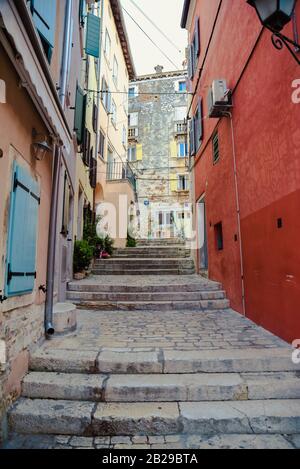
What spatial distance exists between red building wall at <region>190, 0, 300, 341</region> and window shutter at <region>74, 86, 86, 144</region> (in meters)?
3.45

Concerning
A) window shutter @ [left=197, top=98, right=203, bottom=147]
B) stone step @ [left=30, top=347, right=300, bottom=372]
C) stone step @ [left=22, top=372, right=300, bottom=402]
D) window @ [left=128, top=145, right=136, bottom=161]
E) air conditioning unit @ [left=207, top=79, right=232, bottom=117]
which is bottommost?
stone step @ [left=22, top=372, right=300, bottom=402]

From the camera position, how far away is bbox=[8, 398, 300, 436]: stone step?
2.49m

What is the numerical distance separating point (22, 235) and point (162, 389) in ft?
7.07

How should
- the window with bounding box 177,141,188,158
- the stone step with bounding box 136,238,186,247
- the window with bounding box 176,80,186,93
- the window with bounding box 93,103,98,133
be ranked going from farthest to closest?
the window with bounding box 176,80,186,93, the window with bounding box 177,141,188,158, the stone step with bounding box 136,238,186,247, the window with bounding box 93,103,98,133

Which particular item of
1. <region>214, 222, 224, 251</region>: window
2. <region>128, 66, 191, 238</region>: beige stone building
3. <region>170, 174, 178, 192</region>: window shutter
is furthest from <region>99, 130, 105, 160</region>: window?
<region>170, 174, 178, 192</region>: window shutter

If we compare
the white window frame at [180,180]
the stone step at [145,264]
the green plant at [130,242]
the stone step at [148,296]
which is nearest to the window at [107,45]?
the green plant at [130,242]

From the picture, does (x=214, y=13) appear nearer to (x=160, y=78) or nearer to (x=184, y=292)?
(x=184, y=292)

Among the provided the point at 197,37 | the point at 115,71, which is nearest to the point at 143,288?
the point at 197,37

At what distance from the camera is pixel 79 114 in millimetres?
7188

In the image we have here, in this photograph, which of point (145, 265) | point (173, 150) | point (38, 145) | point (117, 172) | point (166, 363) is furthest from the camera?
point (173, 150)

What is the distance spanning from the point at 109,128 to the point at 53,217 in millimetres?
12781

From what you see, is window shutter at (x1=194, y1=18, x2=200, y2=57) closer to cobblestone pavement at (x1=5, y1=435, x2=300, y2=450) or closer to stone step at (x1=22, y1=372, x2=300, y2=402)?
stone step at (x1=22, y1=372, x2=300, y2=402)

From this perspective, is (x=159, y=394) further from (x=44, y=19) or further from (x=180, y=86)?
(x=180, y=86)

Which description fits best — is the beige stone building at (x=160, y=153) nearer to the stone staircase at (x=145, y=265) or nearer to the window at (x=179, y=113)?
the window at (x=179, y=113)
